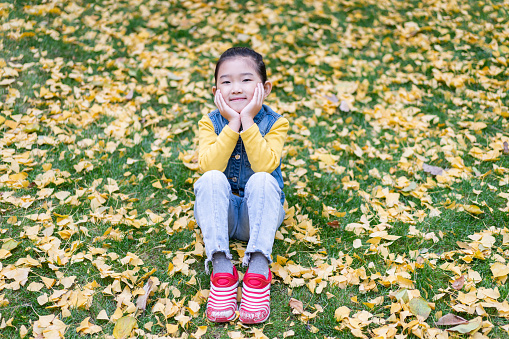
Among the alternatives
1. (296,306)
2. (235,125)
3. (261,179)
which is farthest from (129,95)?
(296,306)

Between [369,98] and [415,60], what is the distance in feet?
3.27

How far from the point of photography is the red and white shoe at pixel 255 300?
2.14 meters

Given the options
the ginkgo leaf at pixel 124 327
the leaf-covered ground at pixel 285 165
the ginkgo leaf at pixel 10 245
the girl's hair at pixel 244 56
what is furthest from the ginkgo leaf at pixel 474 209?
the ginkgo leaf at pixel 10 245

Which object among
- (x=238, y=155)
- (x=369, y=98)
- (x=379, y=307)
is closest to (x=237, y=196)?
(x=238, y=155)

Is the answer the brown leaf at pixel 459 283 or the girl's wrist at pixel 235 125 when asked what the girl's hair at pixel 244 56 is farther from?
the brown leaf at pixel 459 283

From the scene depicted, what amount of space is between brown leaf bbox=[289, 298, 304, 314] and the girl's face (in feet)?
3.70

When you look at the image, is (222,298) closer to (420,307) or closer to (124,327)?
(124,327)

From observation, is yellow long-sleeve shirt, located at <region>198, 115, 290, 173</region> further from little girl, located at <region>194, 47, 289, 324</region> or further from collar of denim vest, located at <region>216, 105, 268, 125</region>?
collar of denim vest, located at <region>216, 105, 268, 125</region>

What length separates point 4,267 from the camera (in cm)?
240

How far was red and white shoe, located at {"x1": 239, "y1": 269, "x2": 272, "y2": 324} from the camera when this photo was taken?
214cm

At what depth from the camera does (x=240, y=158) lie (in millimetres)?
2574

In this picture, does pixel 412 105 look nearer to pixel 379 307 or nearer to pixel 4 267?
pixel 379 307

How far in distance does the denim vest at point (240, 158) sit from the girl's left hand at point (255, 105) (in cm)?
15

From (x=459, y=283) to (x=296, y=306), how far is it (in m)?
0.91
